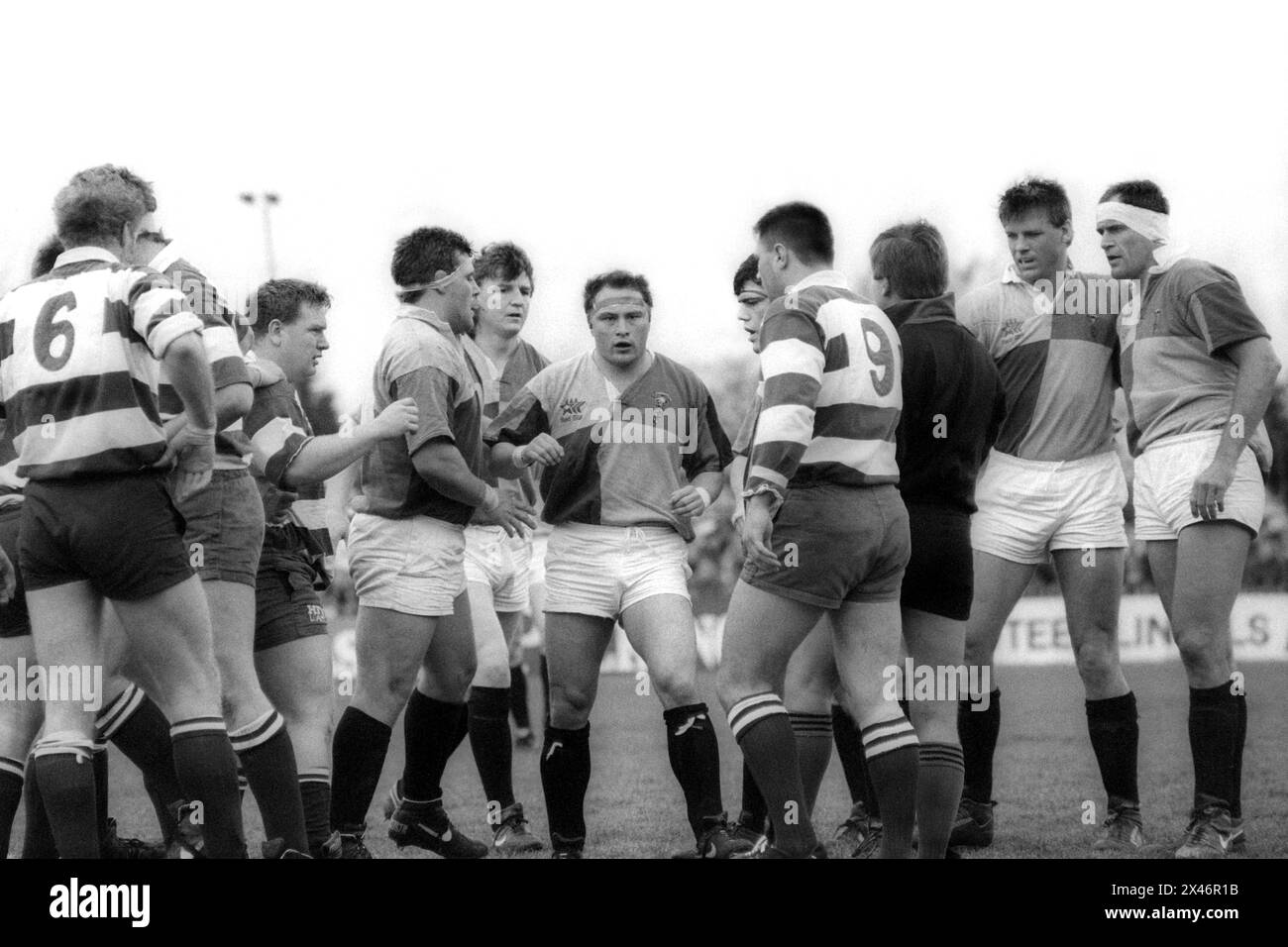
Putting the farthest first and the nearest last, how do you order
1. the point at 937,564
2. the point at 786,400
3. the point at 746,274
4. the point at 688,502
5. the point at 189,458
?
the point at 746,274 < the point at 688,502 < the point at 937,564 < the point at 786,400 < the point at 189,458

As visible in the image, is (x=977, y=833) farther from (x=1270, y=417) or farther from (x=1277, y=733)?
(x=1270, y=417)

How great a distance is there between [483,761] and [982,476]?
94.4 inches

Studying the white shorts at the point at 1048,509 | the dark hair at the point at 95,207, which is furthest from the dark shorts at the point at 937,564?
the dark hair at the point at 95,207

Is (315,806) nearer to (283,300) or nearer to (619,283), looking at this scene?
(283,300)

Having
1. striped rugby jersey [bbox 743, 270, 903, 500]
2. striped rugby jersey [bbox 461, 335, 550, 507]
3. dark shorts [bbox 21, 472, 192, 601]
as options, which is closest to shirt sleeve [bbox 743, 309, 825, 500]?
striped rugby jersey [bbox 743, 270, 903, 500]

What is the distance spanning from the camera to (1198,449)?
600 centimetres

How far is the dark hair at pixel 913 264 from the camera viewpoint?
18.5ft

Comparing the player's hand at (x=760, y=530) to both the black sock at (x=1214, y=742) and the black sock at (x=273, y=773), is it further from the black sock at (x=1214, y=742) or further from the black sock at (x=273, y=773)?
the black sock at (x=1214, y=742)

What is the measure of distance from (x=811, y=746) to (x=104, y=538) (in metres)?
2.47

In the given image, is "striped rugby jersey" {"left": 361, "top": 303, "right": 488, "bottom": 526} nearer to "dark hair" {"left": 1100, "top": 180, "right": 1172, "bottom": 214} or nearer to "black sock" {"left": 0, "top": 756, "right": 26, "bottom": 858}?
"black sock" {"left": 0, "top": 756, "right": 26, "bottom": 858}

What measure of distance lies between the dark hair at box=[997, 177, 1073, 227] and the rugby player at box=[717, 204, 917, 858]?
130 centimetres

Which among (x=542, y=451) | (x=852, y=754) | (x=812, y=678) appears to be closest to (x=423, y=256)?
(x=542, y=451)

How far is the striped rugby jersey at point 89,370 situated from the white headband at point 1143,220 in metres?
3.39
